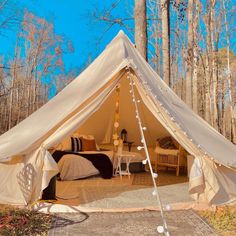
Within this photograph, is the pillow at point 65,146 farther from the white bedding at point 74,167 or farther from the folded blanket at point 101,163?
the white bedding at point 74,167

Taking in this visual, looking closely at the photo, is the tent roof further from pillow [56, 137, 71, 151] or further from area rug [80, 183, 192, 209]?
pillow [56, 137, 71, 151]

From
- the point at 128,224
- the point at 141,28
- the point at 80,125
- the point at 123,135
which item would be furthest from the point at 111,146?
the point at 128,224

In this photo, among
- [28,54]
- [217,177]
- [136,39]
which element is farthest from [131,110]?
[28,54]

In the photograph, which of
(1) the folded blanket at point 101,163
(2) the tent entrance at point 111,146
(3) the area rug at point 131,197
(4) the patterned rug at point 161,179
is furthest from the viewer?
(1) the folded blanket at point 101,163

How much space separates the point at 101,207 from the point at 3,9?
404 cm

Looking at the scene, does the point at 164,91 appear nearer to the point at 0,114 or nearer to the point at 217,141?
the point at 217,141

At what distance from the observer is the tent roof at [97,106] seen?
153 inches

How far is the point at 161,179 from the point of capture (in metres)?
6.02

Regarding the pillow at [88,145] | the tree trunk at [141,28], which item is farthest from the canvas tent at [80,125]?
the pillow at [88,145]

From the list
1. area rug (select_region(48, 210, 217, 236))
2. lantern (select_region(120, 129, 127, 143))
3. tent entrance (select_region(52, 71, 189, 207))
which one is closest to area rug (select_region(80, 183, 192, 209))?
tent entrance (select_region(52, 71, 189, 207))

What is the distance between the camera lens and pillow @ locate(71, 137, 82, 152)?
653cm

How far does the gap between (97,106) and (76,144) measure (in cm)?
259

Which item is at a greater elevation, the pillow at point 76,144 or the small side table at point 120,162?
the pillow at point 76,144

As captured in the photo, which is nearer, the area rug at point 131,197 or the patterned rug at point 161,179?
the area rug at point 131,197
